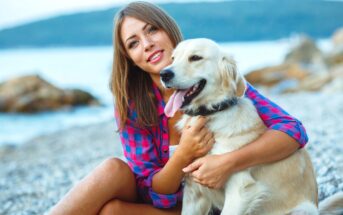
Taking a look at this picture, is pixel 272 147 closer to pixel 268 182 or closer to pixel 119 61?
pixel 268 182

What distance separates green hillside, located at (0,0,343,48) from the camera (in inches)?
1292

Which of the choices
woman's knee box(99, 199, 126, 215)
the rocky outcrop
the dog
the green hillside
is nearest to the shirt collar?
the dog

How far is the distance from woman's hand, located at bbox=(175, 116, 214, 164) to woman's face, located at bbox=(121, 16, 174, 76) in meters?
0.52

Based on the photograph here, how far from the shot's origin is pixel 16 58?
42.0m

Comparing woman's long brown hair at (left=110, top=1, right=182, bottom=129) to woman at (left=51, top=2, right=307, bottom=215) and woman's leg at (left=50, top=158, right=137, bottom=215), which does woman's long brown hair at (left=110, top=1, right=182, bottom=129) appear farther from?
woman's leg at (left=50, top=158, right=137, bottom=215)

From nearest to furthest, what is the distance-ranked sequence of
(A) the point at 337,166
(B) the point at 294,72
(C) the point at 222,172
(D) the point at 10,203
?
(C) the point at 222,172
(A) the point at 337,166
(D) the point at 10,203
(B) the point at 294,72

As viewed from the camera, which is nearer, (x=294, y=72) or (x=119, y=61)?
(x=119, y=61)

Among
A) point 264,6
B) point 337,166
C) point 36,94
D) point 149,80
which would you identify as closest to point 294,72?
point 36,94

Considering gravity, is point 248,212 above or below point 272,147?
below

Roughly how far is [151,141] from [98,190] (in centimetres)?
49

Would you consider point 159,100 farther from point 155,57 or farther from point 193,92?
point 193,92

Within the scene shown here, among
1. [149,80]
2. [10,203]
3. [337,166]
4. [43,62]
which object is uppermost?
[149,80]

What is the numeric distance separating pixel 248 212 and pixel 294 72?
15.3 meters

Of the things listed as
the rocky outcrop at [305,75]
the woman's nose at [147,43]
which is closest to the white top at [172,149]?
the woman's nose at [147,43]
